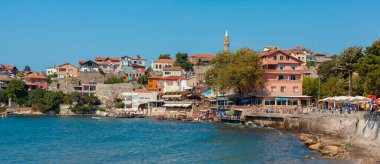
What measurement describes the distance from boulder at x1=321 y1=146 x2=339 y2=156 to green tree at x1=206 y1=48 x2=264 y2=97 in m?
31.5

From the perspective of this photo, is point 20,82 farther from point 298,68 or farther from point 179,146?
point 179,146

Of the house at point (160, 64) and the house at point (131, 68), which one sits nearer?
the house at point (131, 68)

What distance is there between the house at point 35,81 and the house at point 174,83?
97.5ft

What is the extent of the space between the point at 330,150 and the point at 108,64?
107 metres

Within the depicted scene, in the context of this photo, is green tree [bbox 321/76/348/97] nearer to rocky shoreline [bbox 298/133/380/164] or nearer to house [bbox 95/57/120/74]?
rocky shoreline [bbox 298/133/380/164]

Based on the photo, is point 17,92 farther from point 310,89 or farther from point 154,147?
point 154,147

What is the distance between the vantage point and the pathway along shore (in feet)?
118

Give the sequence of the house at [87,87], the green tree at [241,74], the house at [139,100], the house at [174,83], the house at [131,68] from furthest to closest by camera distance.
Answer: the house at [131,68], the house at [87,87], the house at [174,83], the house at [139,100], the green tree at [241,74]

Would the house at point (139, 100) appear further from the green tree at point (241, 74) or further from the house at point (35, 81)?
the green tree at point (241, 74)

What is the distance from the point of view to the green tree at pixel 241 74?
69.1 meters

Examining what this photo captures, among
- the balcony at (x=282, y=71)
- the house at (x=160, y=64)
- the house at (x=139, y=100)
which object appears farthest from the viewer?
the house at (x=160, y=64)

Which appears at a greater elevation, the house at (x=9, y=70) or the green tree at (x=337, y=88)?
the house at (x=9, y=70)

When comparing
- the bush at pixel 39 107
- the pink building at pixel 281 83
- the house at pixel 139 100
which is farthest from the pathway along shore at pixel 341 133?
the bush at pixel 39 107

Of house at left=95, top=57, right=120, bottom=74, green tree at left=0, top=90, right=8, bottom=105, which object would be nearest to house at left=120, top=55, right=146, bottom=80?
house at left=95, top=57, right=120, bottom=74
